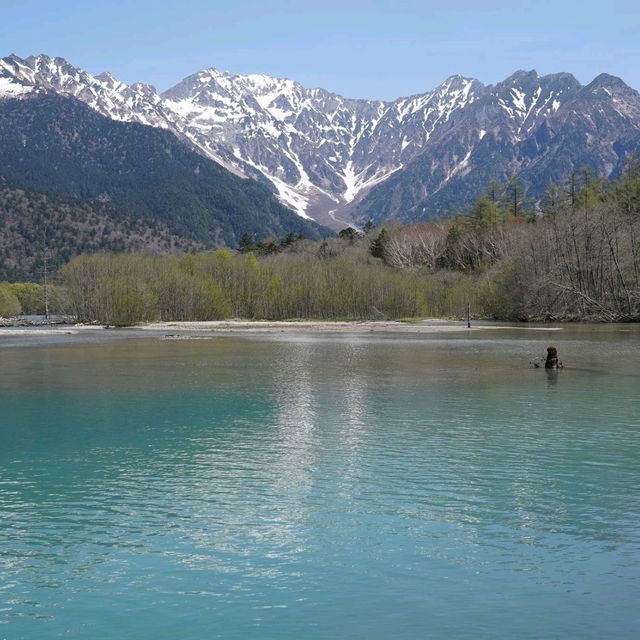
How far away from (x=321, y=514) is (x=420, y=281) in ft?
522

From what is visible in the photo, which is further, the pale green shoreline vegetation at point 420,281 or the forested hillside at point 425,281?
the pale green shoreline vegetation at point 420,281

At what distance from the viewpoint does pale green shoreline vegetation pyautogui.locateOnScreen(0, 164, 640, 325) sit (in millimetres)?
132375

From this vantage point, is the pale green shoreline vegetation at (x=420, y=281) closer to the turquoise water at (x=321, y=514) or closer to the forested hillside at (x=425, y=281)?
the forested hillside at (x=425, y=281)

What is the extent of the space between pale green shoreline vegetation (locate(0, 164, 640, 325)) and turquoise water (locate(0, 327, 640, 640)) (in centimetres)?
9408

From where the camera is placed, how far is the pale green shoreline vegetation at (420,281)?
132 m

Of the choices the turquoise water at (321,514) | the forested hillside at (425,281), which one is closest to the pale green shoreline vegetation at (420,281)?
the forested hillside at (425,281)

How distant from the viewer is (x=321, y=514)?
20141 mm

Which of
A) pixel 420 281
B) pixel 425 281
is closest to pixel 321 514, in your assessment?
pixel 420 281

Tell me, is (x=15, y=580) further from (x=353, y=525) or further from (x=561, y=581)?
(x=561, y=581)

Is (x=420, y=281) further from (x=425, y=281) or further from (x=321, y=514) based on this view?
(x=321, y=514)

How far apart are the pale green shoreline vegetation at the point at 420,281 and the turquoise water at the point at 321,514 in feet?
309

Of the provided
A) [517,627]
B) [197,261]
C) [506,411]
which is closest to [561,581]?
[517,627]

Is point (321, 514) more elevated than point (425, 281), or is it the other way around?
point (425, 281)

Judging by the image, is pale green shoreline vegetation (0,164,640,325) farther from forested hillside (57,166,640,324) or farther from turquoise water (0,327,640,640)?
turquoise water (0,327,640,640)
